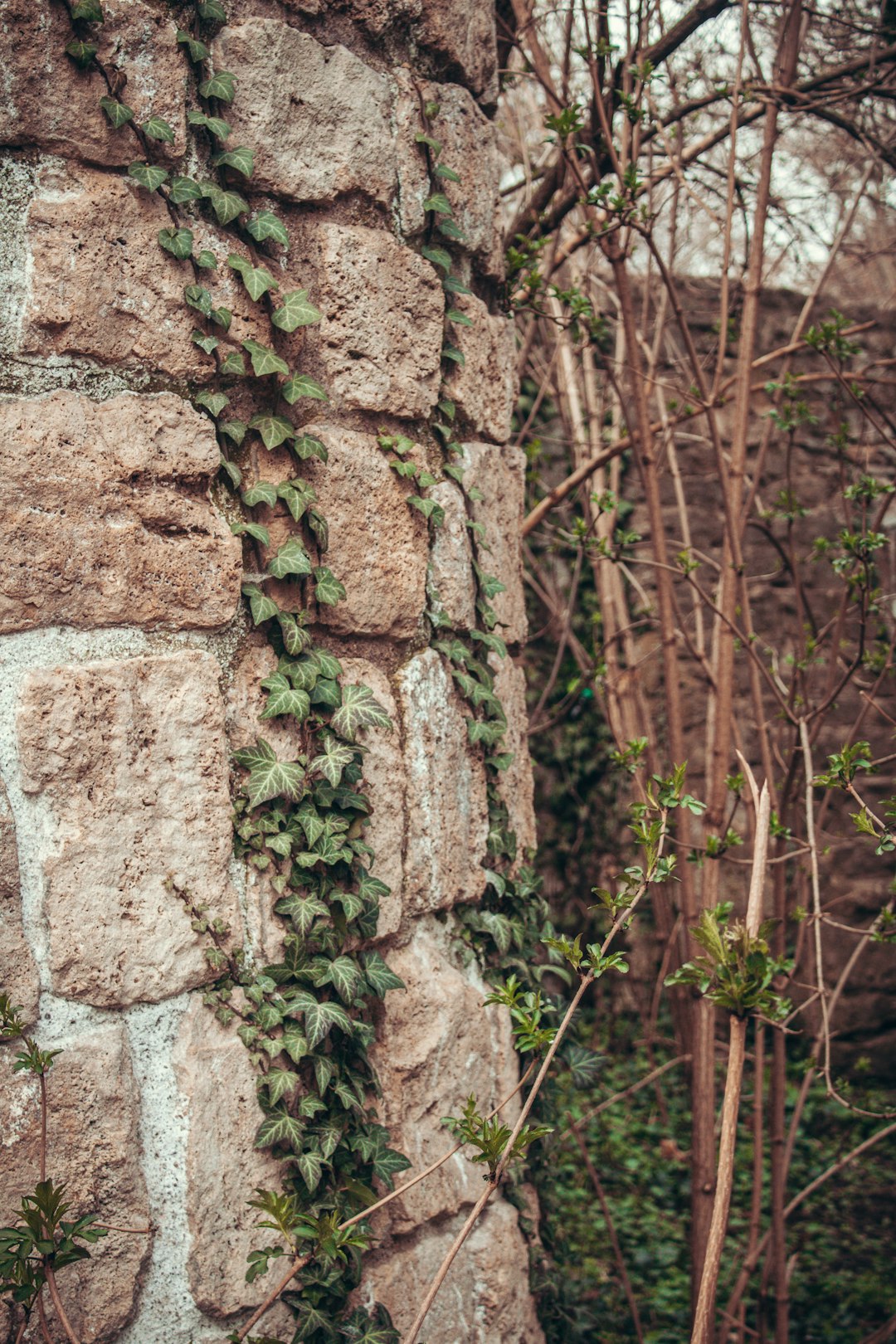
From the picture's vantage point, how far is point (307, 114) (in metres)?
1.33

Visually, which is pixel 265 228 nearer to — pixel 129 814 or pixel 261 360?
pixel 261 360

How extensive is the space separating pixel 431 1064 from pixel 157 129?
1.23 m

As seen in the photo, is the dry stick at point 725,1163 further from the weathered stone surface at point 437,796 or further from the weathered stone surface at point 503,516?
the weathered stone surface at point 503,516

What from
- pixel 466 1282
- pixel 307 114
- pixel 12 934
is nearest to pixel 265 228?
pixel 307 114

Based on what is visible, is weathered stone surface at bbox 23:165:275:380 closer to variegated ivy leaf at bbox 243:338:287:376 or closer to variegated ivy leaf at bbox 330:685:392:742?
variegated ivy leaf at bbox 243:338:287:376

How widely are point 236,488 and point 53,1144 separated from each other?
77cm

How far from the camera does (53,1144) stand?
3.61ft

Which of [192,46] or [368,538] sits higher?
[192,46]

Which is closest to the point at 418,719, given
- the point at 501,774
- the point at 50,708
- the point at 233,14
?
the point at 501,774

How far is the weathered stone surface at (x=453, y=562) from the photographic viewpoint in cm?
149

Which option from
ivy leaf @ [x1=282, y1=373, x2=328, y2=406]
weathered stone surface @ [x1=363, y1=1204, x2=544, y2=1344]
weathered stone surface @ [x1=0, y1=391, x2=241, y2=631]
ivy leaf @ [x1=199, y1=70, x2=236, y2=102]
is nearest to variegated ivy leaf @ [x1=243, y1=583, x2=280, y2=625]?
weathered stone surface @ [x1=0, y1=391, x2=241, y2=631]

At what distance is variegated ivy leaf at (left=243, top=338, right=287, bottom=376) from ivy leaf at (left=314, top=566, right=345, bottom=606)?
0.83 feet

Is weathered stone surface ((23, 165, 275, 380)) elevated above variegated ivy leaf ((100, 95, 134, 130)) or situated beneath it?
situated beneath

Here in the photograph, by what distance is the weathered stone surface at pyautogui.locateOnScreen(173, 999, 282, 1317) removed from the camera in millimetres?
1161
